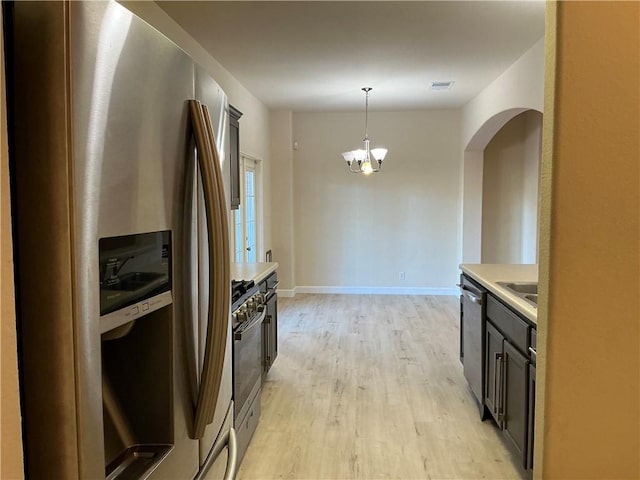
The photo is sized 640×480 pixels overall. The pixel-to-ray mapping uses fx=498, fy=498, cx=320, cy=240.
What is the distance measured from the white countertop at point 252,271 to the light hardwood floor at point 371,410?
0.95m

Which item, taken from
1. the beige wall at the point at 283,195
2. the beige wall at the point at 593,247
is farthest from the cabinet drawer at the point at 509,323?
the beige wall at the point at 283,195

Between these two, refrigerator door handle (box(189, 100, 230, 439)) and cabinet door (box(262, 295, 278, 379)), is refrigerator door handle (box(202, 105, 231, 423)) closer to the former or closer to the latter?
refrigerator door handle (box(189, 100, 230, 439))

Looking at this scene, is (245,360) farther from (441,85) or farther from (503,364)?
(441,85)

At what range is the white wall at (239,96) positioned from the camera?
10.4 feet

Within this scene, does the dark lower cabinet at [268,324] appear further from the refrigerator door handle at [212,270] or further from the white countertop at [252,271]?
the refrigerator door handle at [212,270]

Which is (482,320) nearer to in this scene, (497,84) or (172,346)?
(172,346)

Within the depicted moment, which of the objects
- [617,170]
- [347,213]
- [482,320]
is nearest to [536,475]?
[617,170]

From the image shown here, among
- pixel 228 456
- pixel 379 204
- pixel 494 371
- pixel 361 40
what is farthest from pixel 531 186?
pixel 228 456

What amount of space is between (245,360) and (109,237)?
1.98 meters

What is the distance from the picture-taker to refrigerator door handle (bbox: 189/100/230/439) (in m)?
1.12

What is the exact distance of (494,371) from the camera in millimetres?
2891

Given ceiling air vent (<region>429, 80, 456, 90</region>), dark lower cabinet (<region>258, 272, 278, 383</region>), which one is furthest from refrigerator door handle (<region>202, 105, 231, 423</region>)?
ceiling air vent (<region>429, 80, 456, 90</region>)

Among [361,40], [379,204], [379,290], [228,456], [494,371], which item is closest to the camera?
[228,456]

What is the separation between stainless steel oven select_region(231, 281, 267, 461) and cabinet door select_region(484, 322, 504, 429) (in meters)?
1.39
